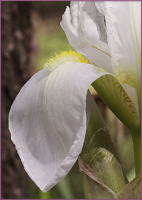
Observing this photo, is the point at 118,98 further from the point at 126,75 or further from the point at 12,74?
the point at 12,74

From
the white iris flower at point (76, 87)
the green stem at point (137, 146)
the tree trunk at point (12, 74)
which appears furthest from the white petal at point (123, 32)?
the tree trunk at point (12, 74)

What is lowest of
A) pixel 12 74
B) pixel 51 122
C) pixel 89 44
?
pixel 12 74

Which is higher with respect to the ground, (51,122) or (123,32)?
(123,32)

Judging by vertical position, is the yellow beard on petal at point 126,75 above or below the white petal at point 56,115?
above

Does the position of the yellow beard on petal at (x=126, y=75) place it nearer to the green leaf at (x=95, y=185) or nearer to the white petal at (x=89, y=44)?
the white petal at (x=89, y=44)

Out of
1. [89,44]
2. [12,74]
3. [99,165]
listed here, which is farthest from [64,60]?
[12,74]

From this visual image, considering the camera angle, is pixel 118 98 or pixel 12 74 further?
pixel 12 74
